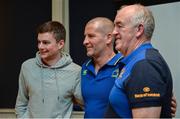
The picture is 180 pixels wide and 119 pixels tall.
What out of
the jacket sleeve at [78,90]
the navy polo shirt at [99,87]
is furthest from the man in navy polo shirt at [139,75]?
the jacket sleeve at [78,90]

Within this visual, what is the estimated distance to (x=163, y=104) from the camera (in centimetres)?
158

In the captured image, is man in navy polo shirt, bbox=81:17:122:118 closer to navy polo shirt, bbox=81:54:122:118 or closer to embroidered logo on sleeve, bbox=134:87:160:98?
navy polo shirt, bbox=81:54:122:118

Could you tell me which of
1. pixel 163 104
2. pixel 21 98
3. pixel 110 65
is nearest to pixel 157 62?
pixel 163 104

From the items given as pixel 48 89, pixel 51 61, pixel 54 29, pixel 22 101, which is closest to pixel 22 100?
pixel 22 101

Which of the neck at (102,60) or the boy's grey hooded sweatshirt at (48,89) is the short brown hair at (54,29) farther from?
the neck at (102,60)

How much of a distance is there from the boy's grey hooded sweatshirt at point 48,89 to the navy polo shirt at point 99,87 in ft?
0.42

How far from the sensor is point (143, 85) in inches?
59.7

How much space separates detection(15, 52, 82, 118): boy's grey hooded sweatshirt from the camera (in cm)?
238

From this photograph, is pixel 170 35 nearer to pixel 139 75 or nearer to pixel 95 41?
pixel 95 41

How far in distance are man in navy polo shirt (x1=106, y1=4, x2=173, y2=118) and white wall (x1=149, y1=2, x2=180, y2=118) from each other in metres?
0.80

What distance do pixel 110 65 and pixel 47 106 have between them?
20.6 inches

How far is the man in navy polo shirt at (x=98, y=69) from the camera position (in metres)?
2.21

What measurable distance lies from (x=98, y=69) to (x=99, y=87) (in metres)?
0.15

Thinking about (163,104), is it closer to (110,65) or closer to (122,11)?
(122,11)
